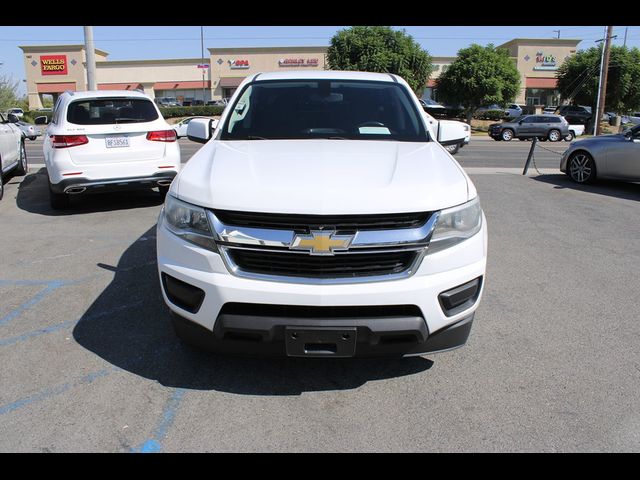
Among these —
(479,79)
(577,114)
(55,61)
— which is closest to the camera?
(479,79)

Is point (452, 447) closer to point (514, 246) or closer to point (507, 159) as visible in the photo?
point (514, 246)

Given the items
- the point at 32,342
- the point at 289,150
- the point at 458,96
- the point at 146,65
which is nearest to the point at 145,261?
the point at 32,342

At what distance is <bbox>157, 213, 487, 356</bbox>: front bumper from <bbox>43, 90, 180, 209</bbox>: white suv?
5.13m

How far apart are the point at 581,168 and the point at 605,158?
48 cm

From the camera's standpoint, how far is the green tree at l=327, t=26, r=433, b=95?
142 feet

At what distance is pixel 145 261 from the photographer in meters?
5.56

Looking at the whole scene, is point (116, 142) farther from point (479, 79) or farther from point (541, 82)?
point (541, 82)

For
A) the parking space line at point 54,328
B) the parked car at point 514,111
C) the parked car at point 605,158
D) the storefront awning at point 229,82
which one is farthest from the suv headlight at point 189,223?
the storefront awning at point 229,82

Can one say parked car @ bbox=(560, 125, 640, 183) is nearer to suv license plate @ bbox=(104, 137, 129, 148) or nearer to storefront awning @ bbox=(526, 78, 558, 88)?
suv license plate @ bbox=(104, 137, 129, 148)

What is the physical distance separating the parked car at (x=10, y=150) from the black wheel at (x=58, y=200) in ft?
4.97

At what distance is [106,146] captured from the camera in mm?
7711

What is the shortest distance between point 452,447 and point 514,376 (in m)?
0.86

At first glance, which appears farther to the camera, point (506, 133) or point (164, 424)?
point (506, 133)

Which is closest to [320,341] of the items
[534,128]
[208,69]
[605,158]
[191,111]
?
[605,158]
